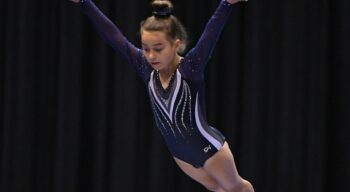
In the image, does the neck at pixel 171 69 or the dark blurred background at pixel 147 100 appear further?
the dark blurred background at pixel 147 100

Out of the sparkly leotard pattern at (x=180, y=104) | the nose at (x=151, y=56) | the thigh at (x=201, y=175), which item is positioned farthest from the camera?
the thigh at (x=201, y=175)

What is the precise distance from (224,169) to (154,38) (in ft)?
2.26

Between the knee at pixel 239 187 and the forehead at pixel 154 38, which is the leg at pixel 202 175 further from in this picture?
the forehead at pixel 154 38

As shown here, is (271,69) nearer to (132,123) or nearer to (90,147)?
(132,123)

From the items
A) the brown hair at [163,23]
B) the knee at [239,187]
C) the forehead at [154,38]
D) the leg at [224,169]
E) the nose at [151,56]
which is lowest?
the knee at [239,187]

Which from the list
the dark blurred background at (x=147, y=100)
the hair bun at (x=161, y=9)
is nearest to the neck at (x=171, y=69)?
the hair bun at (x=161, y=9)

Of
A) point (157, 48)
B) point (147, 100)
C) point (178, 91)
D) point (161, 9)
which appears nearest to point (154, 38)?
point (157, 48)

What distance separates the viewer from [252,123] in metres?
3.87

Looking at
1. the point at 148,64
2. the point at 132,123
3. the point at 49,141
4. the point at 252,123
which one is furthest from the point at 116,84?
the point at 148,64

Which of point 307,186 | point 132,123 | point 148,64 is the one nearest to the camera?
point 148,64

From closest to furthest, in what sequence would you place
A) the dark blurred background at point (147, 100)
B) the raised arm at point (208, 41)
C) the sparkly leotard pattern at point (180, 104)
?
the raised arm at point (208, 41) → the sparkly leotard pattern at point (180, 104) → the dark blurred background at point (147, 100)

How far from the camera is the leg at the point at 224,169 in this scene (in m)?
2.81

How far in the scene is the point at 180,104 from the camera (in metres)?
2.80

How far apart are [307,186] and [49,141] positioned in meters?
1.77
